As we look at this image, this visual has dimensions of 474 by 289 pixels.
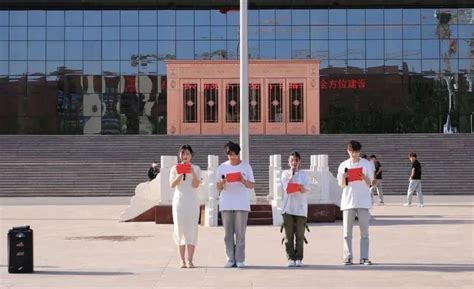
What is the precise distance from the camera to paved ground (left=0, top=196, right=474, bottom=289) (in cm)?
1017

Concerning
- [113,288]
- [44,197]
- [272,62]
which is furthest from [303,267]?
[272,62]

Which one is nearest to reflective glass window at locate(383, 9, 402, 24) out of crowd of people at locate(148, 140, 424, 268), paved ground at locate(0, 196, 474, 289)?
paved ground at locate(0, 196, 474, 289)

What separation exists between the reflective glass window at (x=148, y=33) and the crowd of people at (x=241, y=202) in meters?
42.5

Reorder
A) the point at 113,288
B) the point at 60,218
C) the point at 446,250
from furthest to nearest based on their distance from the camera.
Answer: the point at 60,218
the point at 446,250
the point at 113,288

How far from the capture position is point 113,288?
31.9 ft

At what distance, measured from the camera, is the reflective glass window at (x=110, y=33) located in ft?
175

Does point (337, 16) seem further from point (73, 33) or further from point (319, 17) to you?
point (73, 33)

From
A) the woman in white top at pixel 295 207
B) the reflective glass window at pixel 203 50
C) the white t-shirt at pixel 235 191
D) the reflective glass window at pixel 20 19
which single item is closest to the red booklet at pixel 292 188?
the woman in white top at pixel 295 207

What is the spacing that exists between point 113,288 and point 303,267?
300 centimetres

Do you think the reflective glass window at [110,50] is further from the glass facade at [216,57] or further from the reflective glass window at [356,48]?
the reflective glass window at [356,48]

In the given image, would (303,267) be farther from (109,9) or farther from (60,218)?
(109,9)

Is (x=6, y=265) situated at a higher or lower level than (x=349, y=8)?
lower

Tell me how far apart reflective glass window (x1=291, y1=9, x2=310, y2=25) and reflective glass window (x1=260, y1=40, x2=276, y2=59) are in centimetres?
211

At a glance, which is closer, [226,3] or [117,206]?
[117,206]
